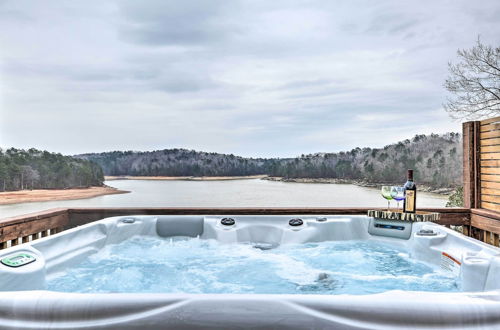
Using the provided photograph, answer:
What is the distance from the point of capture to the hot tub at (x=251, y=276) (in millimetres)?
1164

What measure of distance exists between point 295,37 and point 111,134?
3.26 metres

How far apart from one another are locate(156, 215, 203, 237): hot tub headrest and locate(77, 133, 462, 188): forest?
4274 mm

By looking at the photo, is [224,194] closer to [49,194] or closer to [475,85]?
[49,194]

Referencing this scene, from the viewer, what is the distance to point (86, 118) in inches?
250

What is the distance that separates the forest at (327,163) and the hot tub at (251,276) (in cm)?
423

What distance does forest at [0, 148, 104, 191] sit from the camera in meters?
7.17

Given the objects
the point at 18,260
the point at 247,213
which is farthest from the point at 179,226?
the point at 18,260

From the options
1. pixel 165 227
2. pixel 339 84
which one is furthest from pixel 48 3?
pixel 339 84

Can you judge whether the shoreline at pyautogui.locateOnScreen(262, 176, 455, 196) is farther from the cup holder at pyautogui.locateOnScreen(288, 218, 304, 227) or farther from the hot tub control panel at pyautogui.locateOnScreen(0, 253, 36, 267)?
the hot tub control panel at pyautogui.locateOnScreen(0, 253, 36, 267)

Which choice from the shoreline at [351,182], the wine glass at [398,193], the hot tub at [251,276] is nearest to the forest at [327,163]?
the shoreline at [351,182]

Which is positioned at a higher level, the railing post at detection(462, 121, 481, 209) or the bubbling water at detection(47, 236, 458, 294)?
the railing post at detection(462, 121, 481, 209)

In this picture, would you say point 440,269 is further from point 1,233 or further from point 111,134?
point 111,134

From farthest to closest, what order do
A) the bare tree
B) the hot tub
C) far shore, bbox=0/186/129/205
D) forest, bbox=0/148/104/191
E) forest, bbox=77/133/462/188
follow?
1. far shore, bbox=0/186/129/205
2. forest, bbox=0/148/104/191
3. forest, bbox=77/133/462/188
4. the bare tree
5. the hot tub

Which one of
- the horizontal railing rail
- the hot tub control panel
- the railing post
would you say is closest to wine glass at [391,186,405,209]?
the horizontal railing rail
